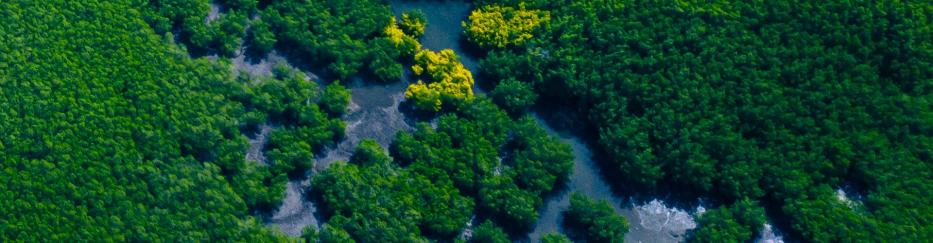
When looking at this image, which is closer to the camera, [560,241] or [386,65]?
[560,241]

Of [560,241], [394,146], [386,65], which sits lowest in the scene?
[560,241]

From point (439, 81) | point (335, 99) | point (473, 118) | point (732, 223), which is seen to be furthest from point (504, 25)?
point (732, 223)

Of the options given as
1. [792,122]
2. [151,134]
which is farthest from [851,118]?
[151,134]

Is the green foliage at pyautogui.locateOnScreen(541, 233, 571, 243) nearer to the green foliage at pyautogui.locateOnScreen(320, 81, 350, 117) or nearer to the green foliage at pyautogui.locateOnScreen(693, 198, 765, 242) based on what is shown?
the green foliage at pyautogui.locateOnScreen(693, 198, 765, 242)

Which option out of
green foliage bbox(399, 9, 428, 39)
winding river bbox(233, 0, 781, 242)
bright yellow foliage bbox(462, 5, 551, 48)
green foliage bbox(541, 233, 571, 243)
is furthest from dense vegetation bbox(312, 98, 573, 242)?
green foliage bbox(399, 9, 428, 39)

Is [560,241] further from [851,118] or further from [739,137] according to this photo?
[851,118]

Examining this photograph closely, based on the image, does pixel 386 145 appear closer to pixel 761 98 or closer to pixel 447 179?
pixel 447 179
